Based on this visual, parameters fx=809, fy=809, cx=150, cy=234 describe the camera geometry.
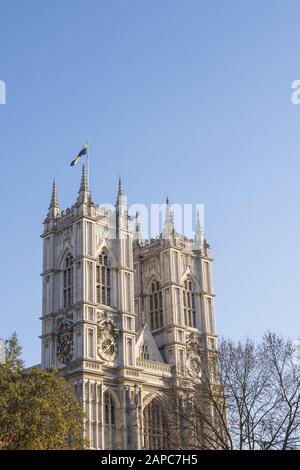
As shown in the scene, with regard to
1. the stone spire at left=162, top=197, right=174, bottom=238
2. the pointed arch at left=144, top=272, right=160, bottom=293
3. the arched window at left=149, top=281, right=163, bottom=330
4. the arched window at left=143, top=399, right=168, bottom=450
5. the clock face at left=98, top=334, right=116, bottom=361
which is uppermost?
the stone spire at left=162, top=197, right=174, bottom=238

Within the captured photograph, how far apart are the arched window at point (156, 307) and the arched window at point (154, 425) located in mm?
8341

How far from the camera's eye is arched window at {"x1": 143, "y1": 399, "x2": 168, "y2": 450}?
63594 mm

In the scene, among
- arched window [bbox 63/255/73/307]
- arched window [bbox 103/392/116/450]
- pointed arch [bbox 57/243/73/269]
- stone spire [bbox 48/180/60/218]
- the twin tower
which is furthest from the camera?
stone spire [bbox 48/180/60/218]

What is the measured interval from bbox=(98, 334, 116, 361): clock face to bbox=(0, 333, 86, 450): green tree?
66.8 feet

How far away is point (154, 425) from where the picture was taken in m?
64.9

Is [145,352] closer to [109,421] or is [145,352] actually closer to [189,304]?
[189,304]

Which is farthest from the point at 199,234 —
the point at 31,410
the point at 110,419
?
the point at 31,410

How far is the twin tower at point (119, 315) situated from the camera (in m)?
61.6

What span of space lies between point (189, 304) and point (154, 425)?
41.3 feet

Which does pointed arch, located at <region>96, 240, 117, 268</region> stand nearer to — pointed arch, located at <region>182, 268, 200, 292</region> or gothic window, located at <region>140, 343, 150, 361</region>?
gothic window, located at <region>140, 343, 150, 361</region>

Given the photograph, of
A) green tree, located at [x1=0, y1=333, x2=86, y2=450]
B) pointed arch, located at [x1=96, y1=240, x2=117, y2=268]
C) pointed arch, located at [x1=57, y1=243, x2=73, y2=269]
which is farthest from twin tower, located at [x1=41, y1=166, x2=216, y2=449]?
green tree, located at [x1=0, y1=333, x2=86, y2=450]

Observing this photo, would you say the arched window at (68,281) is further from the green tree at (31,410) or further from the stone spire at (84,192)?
the green tree at (31,410)

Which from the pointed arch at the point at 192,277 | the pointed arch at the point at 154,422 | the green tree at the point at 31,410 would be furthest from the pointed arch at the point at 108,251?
the green tree at the point at 31,410
